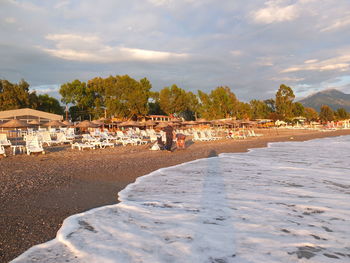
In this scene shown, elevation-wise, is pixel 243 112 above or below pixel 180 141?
above

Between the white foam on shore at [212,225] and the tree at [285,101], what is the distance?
6488 centimetres

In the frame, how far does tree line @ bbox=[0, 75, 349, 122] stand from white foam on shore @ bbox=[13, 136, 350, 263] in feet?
139

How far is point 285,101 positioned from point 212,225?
69.2 meters

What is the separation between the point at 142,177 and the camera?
7066 millimetres

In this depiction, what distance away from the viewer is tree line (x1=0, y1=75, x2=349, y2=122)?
46.6m

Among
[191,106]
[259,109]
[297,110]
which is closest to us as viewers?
[191,106]

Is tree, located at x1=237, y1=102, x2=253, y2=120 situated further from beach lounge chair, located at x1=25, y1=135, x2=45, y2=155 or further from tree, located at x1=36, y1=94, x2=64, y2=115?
beach lounge chair, located at x1=25, y1=135, x2=45, y2=155

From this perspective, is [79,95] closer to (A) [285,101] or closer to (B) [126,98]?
(B) [126,98]

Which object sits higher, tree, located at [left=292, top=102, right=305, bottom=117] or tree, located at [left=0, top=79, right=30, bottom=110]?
tree, located at [left=0, top=79, right=30, bottom=110]

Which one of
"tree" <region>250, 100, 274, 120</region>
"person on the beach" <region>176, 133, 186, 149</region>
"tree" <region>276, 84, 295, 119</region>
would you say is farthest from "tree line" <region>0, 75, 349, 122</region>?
"person on the beach" <region>176, 133, 186, 149</region>

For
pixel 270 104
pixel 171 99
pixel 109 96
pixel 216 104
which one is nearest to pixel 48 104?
pixel 109 96

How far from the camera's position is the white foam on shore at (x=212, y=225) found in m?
3.14

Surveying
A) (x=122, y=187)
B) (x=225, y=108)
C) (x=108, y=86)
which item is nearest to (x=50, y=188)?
(x=122, y=187)

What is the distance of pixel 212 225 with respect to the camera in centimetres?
403
